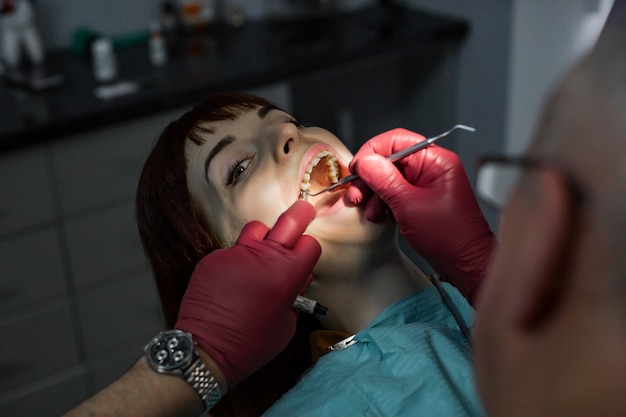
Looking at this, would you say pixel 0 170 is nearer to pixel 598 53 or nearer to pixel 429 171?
pixel 429 171

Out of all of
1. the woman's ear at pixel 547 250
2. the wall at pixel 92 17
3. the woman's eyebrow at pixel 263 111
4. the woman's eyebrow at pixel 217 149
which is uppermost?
the woman's ear at pixel 547 250

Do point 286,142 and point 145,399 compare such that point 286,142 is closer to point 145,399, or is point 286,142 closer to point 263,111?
point 263,111

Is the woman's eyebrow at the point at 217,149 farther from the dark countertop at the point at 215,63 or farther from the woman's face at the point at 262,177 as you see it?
the dark countertop at the point at 215,63

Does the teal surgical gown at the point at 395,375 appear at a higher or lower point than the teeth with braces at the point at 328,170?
lower

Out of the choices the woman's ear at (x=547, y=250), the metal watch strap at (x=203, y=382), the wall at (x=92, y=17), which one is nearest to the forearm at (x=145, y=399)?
the metal watch strap at (x=203, y=382)

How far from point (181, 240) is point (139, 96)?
1169 millimetres

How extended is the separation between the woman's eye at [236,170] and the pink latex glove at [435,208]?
0.19m

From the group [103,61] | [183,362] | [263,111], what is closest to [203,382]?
[183,362]

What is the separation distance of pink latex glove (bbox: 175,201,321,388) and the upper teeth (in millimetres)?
152

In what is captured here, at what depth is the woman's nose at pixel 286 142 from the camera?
4.66ft

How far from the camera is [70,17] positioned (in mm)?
2928

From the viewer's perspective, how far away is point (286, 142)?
1.43 m

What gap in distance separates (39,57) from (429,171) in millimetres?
1873

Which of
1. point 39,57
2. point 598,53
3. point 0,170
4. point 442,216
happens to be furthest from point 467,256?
point 39,57
